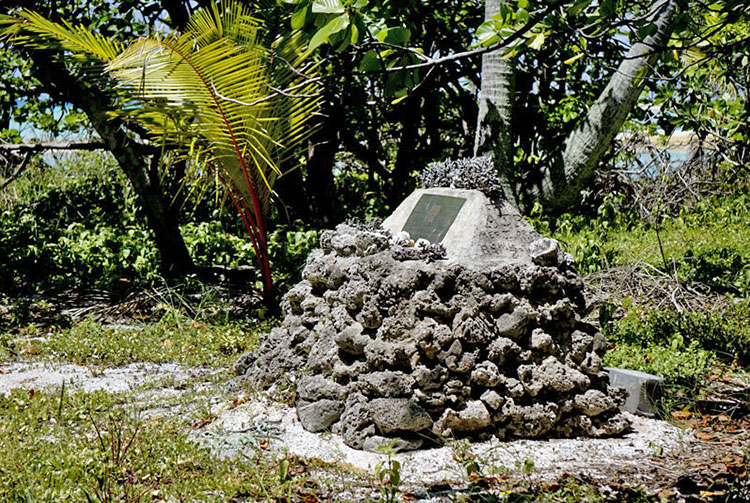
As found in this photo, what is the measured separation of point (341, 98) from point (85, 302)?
4763mm

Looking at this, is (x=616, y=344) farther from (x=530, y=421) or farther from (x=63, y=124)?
(x=63, y=124)

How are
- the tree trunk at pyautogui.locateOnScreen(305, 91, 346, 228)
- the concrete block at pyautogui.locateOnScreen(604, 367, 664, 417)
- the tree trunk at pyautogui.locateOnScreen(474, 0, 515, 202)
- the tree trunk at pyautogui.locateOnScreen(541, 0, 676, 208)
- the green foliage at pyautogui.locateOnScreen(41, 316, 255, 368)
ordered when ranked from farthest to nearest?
the tree trunk at pyautogui.locateOnScreen(305, 91, 346, 228) → the tree trunk at pyautogui.locateOnScreen(541, 0, 676, 208) → the tree trunk at pyautogui.locateOnScreen(474, 0, 515, 202) → the green foliage at pyautogui.locateOnScreen(41, 316, 255, 368) → the concrete block at pyautogui.locateOnScreen(604, 367, 664, 417)

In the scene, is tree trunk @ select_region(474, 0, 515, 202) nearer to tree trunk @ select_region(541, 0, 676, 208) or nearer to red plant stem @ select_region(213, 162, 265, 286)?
tree trunk @ select_region(541, 0, 676, 208)

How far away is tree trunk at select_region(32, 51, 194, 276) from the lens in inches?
308

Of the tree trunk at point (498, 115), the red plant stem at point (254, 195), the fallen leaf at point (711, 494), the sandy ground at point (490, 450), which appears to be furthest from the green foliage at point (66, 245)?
the fallen leaf at point (711, 494)

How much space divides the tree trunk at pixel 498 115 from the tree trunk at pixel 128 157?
3.69 meters

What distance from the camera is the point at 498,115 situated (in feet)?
26.6

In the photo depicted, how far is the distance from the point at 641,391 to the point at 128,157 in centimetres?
600

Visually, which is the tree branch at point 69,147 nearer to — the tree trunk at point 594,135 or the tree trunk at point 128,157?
the tree trunk at point 128,157

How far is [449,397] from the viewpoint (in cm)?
431

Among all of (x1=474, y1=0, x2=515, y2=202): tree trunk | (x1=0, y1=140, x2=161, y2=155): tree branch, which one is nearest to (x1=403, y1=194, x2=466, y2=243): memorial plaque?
(x1=474, y1=0, x2=515, y2=202): tree trunk

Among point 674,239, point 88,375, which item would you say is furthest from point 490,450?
point 674,239

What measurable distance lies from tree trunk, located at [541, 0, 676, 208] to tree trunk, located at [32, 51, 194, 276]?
15.1 ft

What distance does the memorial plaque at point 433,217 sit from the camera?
499 cm
